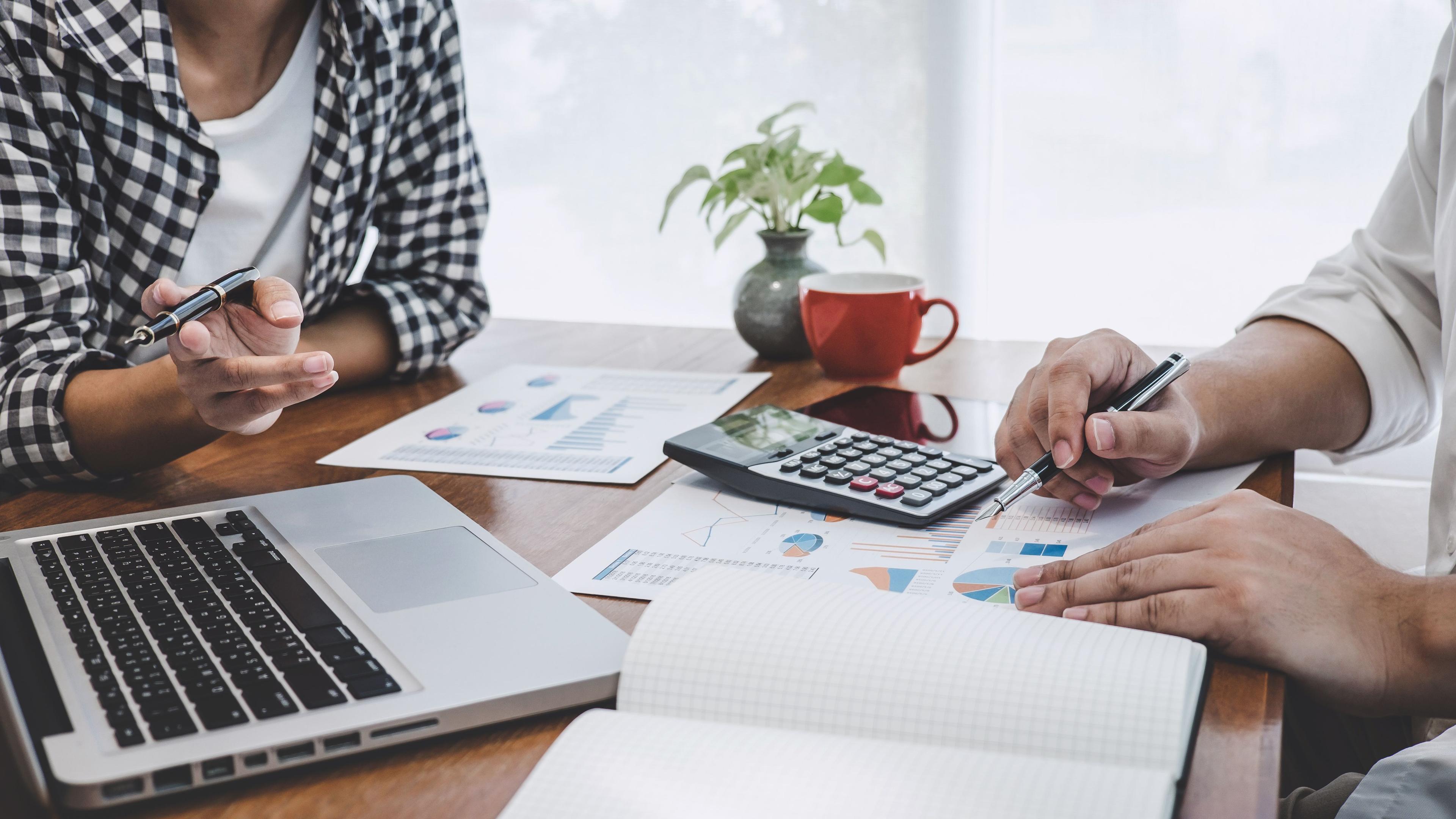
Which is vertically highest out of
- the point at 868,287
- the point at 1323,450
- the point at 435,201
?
the point at 435,201

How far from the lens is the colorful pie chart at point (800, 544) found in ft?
2.09

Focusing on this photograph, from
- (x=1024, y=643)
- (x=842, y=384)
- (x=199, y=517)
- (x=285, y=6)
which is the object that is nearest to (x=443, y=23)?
(x=285, y=6)

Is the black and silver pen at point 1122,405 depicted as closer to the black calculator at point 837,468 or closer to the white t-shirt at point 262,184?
Result: the black calculator at point 837,468

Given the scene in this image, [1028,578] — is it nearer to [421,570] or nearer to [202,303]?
[421,570]

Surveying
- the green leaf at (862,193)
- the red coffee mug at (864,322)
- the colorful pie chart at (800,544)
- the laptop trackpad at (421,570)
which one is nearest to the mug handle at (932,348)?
the red coffee mug at (864,322)

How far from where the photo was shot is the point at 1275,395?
0.79 m

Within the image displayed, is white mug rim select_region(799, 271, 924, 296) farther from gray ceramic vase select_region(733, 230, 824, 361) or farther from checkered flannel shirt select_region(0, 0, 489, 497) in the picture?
checkered flannel shirt select_region(0, 0, 489, 497)

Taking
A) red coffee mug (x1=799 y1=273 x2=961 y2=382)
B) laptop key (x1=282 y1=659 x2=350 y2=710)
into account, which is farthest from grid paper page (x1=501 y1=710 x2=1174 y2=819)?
red coffee mug (x1=799 y1=273 x2=961 y2=382)

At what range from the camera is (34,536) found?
63cm

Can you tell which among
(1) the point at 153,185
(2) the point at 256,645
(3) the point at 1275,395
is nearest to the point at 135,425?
(1) the point at 153,185

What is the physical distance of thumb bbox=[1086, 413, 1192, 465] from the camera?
0.65 metres

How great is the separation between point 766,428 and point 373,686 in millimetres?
425

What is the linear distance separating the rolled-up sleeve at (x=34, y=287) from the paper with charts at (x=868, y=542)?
1.58 ft

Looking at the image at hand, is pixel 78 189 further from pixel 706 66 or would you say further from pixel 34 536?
pixel 706 66
